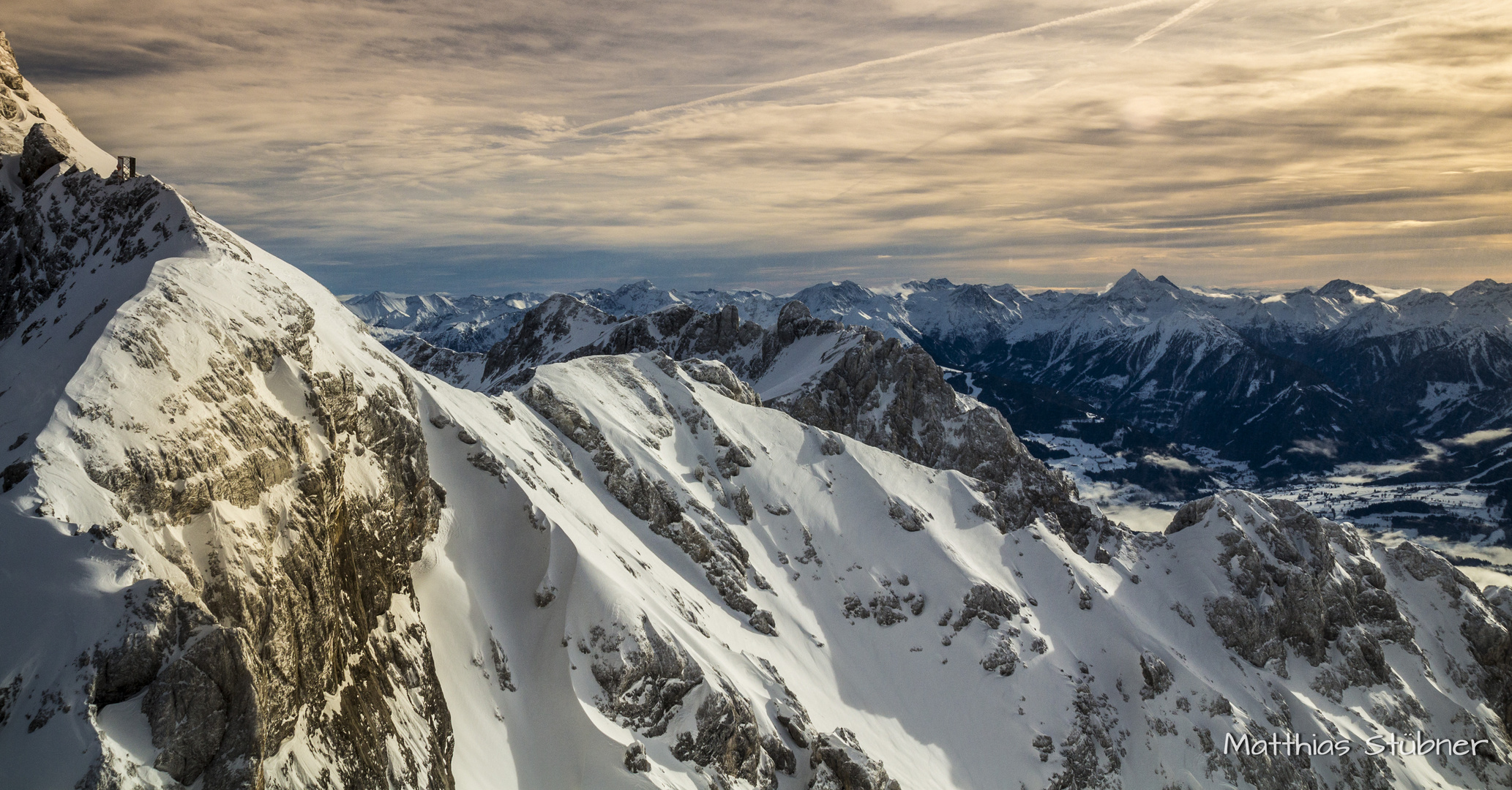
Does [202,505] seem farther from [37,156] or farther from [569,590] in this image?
[37,156]

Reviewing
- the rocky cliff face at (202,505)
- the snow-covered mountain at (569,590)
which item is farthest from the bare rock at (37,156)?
the rocky cliff face at (202,505)

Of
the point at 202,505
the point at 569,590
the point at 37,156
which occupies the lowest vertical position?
the point at 569,590

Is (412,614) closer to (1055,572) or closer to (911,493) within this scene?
(911,493)

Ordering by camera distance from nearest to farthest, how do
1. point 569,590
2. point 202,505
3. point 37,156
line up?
point 202,505
point 37,156
point 569,590

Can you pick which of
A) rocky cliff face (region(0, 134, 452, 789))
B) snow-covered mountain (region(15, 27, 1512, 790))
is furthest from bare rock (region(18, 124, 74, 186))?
rocky cliff face (region(0, 134, 452, 789))

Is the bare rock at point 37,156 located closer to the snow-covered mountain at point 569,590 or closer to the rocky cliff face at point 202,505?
the snow-covered mountain at point 569,590

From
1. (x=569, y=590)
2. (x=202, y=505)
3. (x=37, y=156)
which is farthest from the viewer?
(x=569, y=590)

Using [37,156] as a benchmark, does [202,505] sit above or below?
below

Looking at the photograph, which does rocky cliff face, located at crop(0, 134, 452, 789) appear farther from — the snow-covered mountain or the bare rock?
the bare rock

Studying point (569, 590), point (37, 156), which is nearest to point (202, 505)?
point (569, 590)
